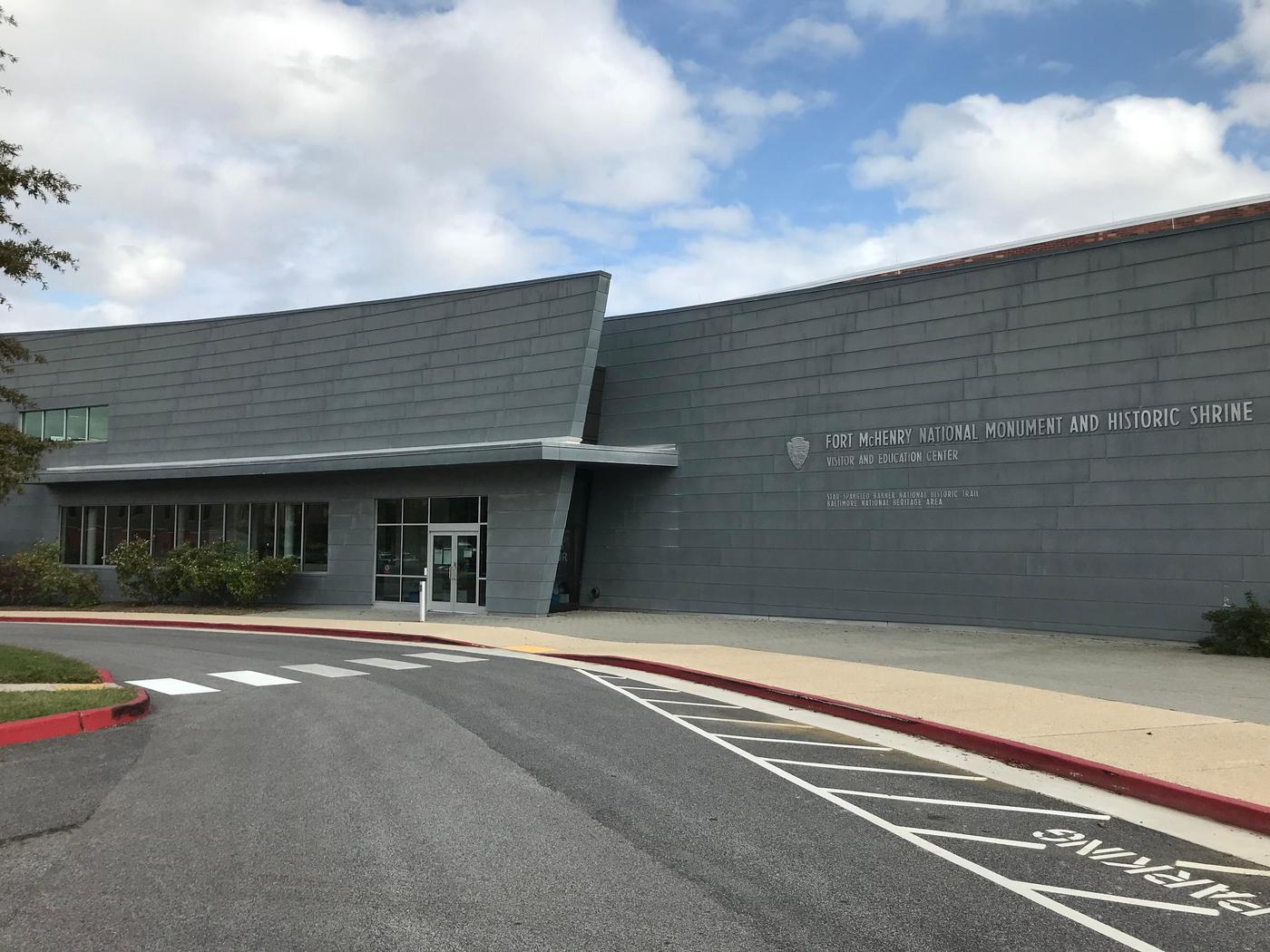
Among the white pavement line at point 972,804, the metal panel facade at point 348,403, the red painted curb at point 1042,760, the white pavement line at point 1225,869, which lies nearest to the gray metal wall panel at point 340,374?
the metal panel facade at point 348,403

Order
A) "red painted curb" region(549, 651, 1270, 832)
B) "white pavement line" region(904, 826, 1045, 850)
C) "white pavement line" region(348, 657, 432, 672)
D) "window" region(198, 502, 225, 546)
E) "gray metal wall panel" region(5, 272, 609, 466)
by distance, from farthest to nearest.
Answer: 1. "window" region(198, 502, 225, 546)
2. "gray metal wall panel" region(5, 272, 609, 466)
3. "white pavement line" region(348, 657, 432, 672)
4. "red painted curb" region(549, 651, 1270, 832)
5. "white pavement line" region(904, 826, 1045, 850)

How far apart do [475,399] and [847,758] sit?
1848 cm

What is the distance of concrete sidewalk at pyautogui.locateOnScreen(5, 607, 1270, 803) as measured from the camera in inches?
348

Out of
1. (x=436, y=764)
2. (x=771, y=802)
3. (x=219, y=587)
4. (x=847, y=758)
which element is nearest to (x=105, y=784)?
(x=436, y=764)

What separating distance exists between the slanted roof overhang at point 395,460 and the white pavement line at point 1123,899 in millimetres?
17847

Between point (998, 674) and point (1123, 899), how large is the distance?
883 centimetres

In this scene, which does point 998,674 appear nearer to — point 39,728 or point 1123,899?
point 1123,899

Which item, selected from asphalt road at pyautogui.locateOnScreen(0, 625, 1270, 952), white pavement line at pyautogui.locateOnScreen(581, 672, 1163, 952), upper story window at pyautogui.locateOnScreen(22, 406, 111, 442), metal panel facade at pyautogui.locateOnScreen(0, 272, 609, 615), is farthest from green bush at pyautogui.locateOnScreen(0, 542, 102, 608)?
white pavement line at pyautogui.locateOnScreen(581, 672, 1163, 952)

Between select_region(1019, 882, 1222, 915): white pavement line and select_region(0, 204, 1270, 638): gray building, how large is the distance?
14.3 meters

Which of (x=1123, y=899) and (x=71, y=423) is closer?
(x=1123, y=899)

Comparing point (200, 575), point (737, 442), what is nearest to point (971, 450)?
point (737, 442)

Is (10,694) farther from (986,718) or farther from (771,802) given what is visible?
(986,718)

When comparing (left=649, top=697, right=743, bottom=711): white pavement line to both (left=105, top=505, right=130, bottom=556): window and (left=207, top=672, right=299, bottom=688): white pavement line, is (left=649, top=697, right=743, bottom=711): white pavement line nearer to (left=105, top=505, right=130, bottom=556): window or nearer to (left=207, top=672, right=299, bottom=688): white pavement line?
(left=207, top=672, right=299, bottom=688): white pavement line

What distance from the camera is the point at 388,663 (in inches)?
628
